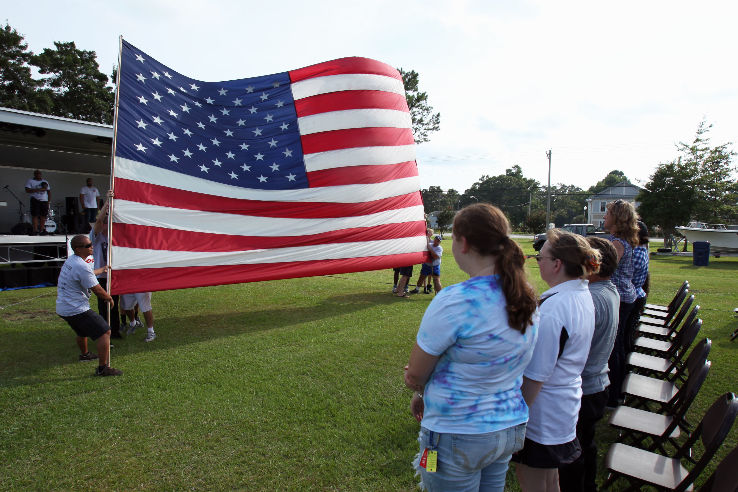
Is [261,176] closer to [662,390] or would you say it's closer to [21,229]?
[662,390]

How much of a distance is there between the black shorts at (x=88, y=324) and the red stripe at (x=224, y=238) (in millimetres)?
994

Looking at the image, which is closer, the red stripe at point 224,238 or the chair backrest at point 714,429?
the chair backrest at point 714,429

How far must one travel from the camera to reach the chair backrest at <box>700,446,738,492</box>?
1.89 metres

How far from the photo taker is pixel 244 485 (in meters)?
3.03

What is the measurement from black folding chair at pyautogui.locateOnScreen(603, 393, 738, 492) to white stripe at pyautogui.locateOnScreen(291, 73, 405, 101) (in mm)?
6598

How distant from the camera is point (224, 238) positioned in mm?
6305

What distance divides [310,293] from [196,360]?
4.96m

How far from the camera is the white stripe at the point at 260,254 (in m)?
5.56

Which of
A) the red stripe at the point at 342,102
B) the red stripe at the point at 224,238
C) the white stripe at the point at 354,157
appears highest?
the red stripe at the point at 342,102

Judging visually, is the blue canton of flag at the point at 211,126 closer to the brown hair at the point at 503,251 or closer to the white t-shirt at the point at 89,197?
the brown hair at the point at 503,251

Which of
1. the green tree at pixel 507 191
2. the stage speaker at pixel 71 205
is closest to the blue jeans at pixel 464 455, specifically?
the stage speaker at pixel 71 205

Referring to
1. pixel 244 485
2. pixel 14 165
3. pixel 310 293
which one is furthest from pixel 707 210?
pixel 14 165

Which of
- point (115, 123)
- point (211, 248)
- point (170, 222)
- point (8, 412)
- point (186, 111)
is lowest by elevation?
point (8, 412)

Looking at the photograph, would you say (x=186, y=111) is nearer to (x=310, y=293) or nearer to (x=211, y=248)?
(x=211, y=248)
